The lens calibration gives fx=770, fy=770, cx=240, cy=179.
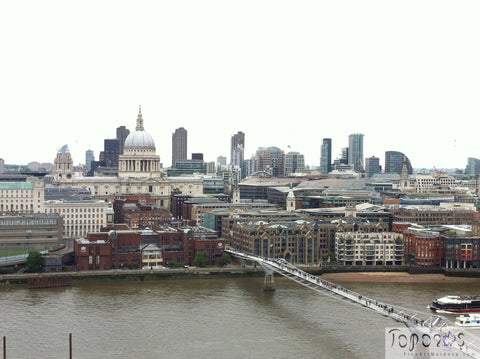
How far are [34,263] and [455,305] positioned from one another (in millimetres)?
30331

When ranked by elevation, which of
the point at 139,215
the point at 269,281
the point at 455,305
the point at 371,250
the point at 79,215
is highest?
the point at 79,215

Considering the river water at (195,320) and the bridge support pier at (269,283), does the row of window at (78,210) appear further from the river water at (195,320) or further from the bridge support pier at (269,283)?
the bridge support pier at (269,283)

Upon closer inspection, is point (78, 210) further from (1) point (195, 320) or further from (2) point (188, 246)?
(1) point (195, 320)

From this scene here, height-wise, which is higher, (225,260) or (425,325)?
(225,260)

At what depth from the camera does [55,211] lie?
76.5 meters

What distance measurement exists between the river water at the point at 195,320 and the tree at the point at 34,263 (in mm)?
3914

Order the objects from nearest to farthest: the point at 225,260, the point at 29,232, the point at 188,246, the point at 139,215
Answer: the point at 225,260, the point at 188,246, the point at 29,232, the point at 139,215

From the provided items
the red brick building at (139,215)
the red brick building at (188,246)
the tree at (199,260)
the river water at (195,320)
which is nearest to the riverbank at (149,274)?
the river water at (195,320)

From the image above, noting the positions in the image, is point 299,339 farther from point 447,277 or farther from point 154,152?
point 154,152

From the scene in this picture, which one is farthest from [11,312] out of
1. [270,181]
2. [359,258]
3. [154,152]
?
[270,181]

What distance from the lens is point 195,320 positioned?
42938 mm

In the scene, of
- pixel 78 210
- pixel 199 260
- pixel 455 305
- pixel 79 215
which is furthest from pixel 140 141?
pixel 455 305

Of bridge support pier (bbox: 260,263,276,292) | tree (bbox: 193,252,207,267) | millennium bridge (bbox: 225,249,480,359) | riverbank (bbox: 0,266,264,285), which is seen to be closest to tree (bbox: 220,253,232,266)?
riverbank (bbox: 0,266,264,285)

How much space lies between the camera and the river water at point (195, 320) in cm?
3706
